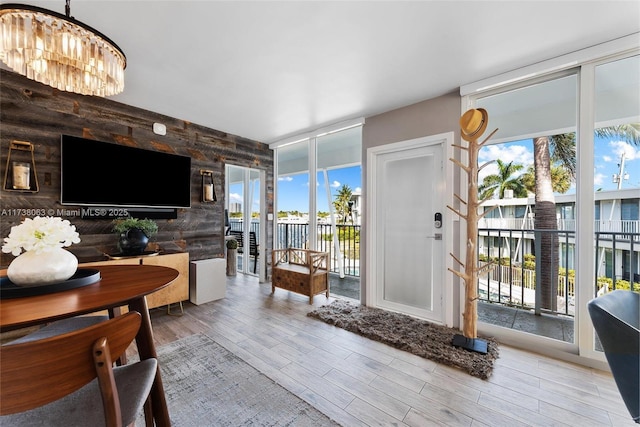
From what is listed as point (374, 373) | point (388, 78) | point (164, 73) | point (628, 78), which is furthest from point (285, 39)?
point (628, 78)

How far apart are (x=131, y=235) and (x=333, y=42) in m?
2.79

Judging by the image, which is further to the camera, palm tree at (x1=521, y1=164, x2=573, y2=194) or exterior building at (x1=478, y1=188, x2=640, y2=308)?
palm tree at (x1=521, y1=164, x2=573, y2=194)

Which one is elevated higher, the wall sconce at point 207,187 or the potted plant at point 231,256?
the wall sconce at point 207,187

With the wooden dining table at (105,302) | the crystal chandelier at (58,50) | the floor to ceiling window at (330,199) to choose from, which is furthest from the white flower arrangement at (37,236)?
the floor to ceiling window at (330,199)

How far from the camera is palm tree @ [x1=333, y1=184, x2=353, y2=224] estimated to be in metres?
4.95

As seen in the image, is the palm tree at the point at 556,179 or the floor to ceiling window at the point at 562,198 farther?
the palm tree at the point at 556,179

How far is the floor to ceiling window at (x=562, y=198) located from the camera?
82.3 inches

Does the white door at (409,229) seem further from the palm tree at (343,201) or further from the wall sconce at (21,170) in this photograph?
the wall sconce at (21,170)

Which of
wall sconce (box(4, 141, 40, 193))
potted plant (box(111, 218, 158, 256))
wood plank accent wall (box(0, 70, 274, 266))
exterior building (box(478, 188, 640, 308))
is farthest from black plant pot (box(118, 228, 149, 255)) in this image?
exterior building (box(478, 188, 640, 308))

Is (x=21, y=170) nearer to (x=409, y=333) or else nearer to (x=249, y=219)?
(x=249, y=219)

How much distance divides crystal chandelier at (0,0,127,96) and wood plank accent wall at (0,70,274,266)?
1.57 meters

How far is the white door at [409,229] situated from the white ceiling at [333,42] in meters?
0.67

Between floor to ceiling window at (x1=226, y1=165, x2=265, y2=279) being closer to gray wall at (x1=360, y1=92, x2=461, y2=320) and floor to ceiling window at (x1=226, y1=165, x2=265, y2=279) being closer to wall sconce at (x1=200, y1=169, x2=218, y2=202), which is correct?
wall sconce at (x1=200, y1=169, x2=218, y2=202)

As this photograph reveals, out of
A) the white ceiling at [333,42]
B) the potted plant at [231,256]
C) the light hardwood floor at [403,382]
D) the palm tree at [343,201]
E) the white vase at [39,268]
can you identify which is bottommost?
the light hardwood floor at [403,382]
